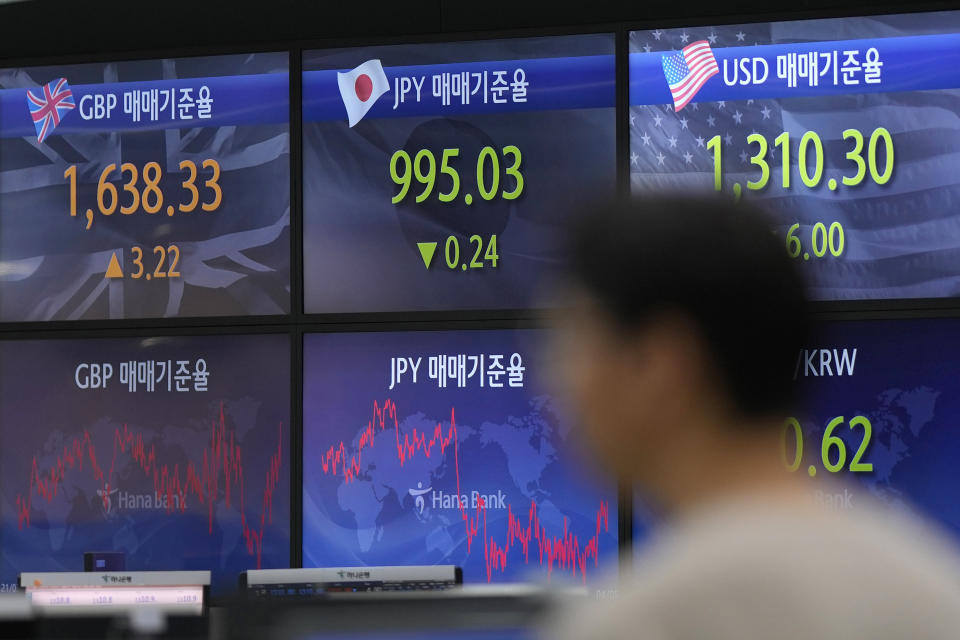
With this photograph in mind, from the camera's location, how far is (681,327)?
67 centimetres

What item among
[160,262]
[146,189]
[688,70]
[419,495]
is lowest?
[419,495]

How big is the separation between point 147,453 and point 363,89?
4.18 feet

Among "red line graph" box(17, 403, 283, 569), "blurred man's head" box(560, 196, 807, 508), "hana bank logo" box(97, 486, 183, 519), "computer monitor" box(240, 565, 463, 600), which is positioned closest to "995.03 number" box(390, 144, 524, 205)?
"red line graph" box(17, 403, 283, 569)

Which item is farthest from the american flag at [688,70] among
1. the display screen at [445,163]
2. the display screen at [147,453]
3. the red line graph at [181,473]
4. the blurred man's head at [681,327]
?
the blurred man's head at [681,327]

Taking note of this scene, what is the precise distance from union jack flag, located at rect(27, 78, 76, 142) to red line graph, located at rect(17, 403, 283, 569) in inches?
37.9

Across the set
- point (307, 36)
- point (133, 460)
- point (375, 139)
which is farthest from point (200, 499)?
point (307, 36)

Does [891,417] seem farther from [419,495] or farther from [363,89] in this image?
[363,89]

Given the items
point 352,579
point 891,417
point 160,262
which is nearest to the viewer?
point 352,579

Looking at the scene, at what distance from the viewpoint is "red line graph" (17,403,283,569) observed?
349 centimetres

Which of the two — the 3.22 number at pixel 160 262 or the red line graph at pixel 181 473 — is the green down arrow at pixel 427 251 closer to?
the red line graph at pixel 181 473

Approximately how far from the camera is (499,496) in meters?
3.39

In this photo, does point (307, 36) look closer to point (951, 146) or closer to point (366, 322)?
point (366, 322)

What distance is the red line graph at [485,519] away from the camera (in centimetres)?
335

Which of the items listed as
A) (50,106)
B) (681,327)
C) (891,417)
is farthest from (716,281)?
(50,106)
